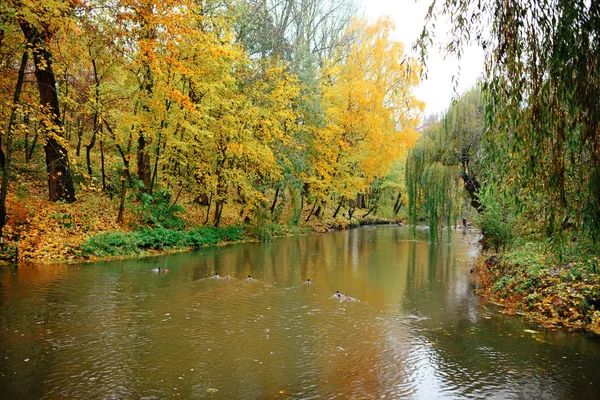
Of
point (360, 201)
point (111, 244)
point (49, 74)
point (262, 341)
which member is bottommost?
point (262, 341)

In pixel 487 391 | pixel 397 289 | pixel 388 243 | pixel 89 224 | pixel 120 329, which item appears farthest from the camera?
pixel 388 243

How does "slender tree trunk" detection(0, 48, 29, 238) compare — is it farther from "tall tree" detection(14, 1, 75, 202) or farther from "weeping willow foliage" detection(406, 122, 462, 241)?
"weeping willow foliage" detection(406, 122, 462, 241)

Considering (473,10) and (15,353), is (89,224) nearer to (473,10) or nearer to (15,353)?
(15,353)

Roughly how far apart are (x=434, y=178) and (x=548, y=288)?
670 centimetres

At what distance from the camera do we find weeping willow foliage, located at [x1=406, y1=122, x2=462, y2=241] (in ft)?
49.3

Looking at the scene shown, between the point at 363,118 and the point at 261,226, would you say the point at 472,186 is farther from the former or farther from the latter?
the point at 363,118

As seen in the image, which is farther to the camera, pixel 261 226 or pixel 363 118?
pixel 363 118

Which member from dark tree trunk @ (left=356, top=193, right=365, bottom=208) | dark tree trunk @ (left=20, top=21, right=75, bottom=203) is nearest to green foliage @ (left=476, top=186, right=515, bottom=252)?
dark tree trunk @ (left=20, top=21, right=75, bottom=203)

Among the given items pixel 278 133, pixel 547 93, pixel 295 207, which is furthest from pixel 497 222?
pixel 295 207

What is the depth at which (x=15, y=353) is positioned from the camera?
5.84 metres

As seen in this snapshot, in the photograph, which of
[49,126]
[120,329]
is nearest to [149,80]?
[49,126]

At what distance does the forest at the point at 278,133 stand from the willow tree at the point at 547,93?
0.8 inches

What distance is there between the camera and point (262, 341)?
22.6 feet

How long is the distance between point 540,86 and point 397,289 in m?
7.22
